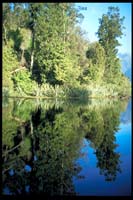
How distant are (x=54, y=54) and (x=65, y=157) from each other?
27.0 ft

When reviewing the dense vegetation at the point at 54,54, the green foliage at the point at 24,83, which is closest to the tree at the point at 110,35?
the dense vegetation at the point at 54,54

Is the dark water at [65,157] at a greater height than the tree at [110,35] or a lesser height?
lesser

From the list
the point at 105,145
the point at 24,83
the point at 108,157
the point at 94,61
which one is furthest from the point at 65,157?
the point at 94,61

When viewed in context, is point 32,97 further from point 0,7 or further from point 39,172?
point 39,172

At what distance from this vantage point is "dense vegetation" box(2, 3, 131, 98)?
1099 centimetres

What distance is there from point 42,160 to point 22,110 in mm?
5775

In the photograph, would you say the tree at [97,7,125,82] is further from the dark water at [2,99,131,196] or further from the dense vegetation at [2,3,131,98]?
the dark water at [2,99,131,196]

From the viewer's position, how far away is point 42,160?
5.47m

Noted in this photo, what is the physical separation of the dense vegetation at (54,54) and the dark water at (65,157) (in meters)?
3.08

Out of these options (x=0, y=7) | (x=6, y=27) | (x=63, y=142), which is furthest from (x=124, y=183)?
(x=6, y=27)

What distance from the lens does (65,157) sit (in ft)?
18.9

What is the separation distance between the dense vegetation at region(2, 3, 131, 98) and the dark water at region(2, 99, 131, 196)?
10.1ft

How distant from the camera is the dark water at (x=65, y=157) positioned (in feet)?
14.7

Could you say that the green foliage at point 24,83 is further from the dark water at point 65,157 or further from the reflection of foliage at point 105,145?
the reflection of foliage at point 105,145
